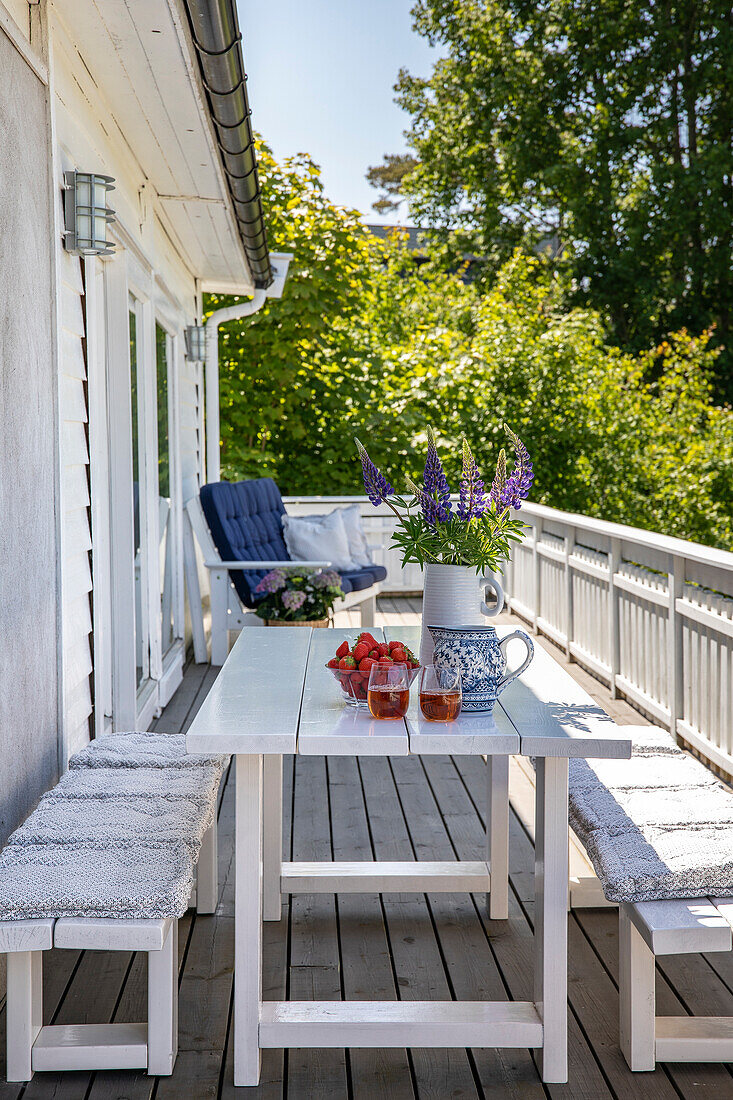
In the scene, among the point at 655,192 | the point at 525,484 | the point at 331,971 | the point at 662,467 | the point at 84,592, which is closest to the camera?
the point at 525,484

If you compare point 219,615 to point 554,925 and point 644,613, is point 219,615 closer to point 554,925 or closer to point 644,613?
point 644,613

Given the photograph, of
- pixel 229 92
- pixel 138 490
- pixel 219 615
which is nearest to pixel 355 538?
pixel 219 615

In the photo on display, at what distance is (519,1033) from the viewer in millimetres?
2008

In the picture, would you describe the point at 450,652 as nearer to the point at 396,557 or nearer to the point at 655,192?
the point at 396,557

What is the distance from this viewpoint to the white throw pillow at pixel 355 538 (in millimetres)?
6559

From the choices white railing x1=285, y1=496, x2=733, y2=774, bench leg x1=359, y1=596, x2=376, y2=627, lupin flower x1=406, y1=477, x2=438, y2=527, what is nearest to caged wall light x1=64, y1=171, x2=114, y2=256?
lupin flower x1=406, y1=477, x2=438, y2=527

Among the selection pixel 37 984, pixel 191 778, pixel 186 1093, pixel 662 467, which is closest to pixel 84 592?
pixel 191 778

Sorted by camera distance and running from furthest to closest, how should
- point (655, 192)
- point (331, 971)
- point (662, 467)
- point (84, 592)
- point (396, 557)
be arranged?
point (655, 192) < point (662, 467) < point (396, 557) < point (84, 592) < point (331, 971)

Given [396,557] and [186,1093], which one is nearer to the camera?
[186,1093]

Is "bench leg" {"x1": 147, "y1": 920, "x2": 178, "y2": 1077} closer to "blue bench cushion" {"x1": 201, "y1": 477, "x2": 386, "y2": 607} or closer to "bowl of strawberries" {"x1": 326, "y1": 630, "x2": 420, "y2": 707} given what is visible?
"bowl of strawberries" {"x1": 326, "y1": 630, "x2": 420, "y2": 707}

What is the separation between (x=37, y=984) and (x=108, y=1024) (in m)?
0.19

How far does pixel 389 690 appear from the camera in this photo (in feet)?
6.52

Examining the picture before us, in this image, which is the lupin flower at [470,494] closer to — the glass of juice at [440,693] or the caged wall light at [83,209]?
the glass of juice at [440,693]

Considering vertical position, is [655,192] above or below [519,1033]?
above
